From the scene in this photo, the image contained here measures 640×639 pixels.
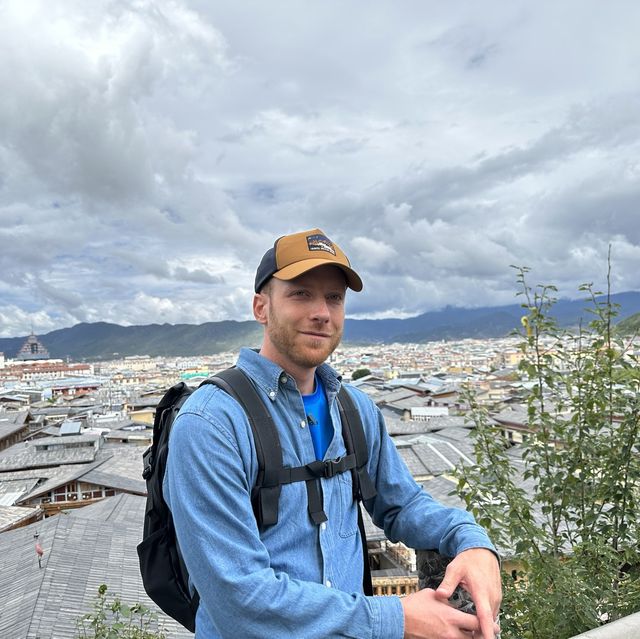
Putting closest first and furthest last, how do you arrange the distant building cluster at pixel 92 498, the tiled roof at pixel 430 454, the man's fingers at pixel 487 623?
the man's fingers at pixel 487 623
the distant building cluster at pixel 92 498
the tiled roof at pixel 430 454

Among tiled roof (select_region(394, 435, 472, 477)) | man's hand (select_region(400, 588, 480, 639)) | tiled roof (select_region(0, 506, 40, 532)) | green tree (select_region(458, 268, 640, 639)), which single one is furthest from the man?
tiled roof (select_region(394, 435, 472, 477))

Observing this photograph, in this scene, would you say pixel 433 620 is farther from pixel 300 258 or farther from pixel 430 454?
pixel 430 454

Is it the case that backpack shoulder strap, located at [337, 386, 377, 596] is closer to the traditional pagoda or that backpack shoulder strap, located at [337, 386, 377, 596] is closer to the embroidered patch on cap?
the embroidered patch on cap

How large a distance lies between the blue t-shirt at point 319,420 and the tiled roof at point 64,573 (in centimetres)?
797

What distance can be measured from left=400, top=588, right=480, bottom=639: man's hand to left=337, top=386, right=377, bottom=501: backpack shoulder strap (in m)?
0.45

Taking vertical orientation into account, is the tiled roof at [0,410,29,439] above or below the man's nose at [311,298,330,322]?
below

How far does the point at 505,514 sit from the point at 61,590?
29.4ft

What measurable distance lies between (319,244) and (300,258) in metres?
0.09

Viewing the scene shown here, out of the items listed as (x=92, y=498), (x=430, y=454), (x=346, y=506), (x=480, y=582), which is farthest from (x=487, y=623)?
(x=430, y=454)

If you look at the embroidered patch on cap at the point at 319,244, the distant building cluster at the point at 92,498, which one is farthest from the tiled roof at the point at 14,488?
the embroidered patch on cap at the point at 319,244

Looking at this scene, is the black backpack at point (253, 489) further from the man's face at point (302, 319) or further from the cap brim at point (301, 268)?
the cap brim at point (301, 268)

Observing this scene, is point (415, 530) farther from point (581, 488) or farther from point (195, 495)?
point (581, 488)

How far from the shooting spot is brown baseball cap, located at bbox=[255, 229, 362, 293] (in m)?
1.65

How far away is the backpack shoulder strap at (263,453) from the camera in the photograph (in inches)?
58.3
